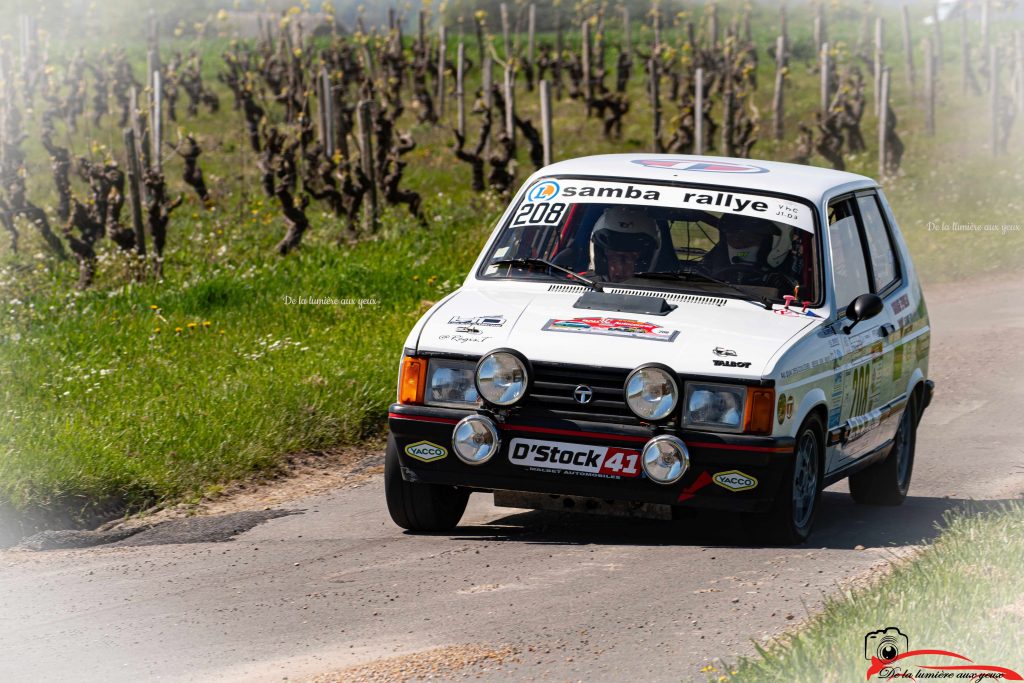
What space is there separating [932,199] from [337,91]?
1117 cm

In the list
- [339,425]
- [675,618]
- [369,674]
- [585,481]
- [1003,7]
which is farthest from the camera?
[1003,7]

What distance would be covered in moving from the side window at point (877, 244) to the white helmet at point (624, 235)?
4.84ft

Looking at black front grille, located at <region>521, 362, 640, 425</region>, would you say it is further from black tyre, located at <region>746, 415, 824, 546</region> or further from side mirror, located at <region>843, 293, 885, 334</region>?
side mirror, located at <region>843, 293, 885, 334</region>

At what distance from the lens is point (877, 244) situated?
869 centimetres

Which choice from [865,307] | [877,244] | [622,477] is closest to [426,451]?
[622,477]

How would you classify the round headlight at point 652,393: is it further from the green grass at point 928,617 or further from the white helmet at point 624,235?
the white helmet at point 624,235

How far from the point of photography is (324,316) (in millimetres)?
13742

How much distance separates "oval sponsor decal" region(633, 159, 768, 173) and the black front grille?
1.94m

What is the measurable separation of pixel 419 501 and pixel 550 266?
140cm

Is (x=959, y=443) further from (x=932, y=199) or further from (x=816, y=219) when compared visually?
(x=932, y=199)

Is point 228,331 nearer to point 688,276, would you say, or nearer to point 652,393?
point 688,276

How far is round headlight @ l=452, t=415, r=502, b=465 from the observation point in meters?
6.75

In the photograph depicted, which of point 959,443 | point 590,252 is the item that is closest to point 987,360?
point 959,443
